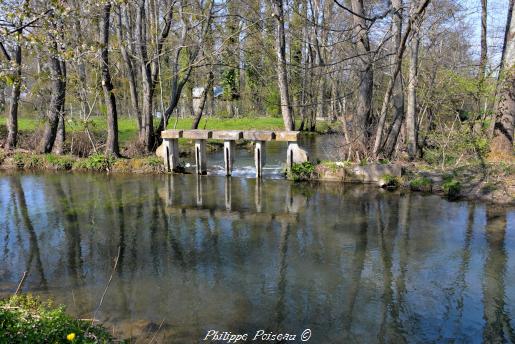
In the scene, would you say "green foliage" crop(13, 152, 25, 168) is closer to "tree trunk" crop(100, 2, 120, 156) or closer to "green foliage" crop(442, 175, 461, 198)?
"tree trunk" crop(100, 2, 120, 156)

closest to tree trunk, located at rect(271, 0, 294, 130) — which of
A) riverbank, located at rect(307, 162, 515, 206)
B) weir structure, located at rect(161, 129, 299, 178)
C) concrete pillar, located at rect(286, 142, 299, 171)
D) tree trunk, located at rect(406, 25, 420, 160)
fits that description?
weir structure, located at rect(161, 129, 299, 178)

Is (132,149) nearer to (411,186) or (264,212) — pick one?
(264,212)

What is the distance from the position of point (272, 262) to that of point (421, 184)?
24.0ft

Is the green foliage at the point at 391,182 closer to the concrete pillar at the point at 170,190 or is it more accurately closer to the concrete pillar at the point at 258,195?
the concrete pillar at the point at 258,195

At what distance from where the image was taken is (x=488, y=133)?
15141 millimetres

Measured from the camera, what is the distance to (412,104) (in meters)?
16.8

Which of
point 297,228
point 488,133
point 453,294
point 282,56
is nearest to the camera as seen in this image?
point 453,294

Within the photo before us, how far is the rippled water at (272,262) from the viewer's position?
625cm

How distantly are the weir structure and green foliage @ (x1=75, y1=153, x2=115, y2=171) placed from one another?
2246 millimetres

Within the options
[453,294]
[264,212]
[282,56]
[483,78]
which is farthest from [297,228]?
[282,56]

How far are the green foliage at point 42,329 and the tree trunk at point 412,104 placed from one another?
1419 cm

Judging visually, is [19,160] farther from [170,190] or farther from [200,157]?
[170,190]

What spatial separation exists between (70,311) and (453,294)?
18.0ft

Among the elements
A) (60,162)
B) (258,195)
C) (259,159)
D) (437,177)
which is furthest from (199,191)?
(437,177)
